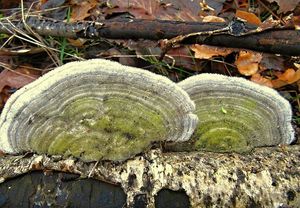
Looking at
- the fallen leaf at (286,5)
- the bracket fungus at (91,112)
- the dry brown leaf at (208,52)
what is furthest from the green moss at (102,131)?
the fallen leaf at (286,5)

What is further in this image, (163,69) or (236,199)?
(163,69)

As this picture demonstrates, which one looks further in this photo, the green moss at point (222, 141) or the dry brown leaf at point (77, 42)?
the dry brown leaf at point (77, 42)

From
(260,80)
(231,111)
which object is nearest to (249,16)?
(260,80)

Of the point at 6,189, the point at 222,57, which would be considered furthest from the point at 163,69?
the point at 6,189

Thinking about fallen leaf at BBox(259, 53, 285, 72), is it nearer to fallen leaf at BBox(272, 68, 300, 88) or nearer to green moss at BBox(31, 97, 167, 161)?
fallen leaf at BBox(272, 68, 300, 88)

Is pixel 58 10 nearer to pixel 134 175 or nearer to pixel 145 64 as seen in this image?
pixel 145 64

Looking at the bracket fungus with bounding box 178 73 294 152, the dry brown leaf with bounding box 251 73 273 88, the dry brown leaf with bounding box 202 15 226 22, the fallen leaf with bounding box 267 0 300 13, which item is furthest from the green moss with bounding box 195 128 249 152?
the fallen leaf with bounding box 267 0 300 13

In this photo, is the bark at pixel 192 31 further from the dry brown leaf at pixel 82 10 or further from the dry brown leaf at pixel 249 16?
the dry brown leaf at pixel 249 16
